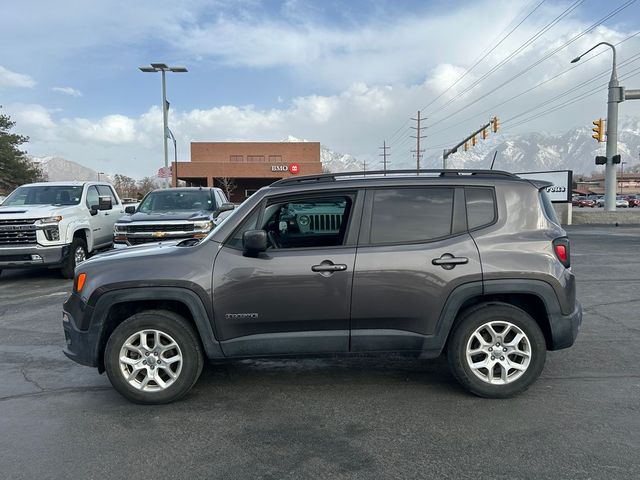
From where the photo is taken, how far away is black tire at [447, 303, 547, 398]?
4090 mm

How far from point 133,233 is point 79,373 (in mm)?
5172

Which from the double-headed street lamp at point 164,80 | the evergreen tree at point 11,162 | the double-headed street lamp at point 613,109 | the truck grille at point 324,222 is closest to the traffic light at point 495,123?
the double-headed street lamp at point 613,109

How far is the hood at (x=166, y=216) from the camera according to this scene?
9.81 metres

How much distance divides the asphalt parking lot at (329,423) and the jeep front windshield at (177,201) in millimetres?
5772

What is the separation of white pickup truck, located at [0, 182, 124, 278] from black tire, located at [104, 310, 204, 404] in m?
6.68

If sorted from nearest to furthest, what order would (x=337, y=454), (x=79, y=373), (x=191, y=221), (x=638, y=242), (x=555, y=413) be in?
(x=337, y=454) < (x=555, y=413) < (x=79, y=373) < (x=191, y=221) < (x=638, y=242)

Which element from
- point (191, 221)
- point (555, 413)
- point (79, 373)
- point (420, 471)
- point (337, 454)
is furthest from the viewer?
point (191, 221)

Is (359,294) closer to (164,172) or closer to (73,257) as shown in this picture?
(73,257)

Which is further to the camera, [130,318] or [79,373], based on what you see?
[79,373]

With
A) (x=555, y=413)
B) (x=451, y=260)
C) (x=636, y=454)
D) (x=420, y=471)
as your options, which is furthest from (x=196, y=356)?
(x=636, y=454)

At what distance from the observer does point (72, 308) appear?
13.9 feet

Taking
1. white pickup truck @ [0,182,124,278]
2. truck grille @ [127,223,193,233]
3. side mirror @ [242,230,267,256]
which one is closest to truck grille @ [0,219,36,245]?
white pickup truck @ [0,182,124,278]

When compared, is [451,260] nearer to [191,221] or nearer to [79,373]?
[79,373]

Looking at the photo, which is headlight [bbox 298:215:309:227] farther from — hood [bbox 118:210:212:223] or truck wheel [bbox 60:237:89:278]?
truck wheel [bbox 60:237:89:278]
